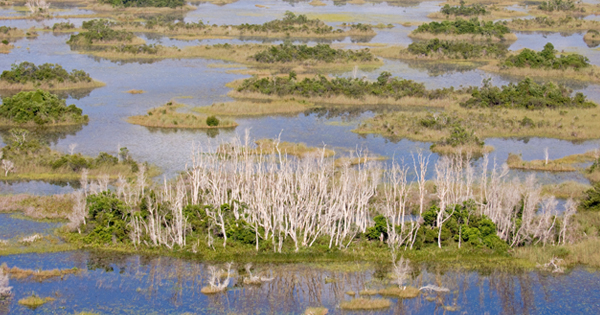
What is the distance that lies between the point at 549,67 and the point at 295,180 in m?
52.9

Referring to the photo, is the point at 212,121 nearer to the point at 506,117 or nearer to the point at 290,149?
the point at 290,149

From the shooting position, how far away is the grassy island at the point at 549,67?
3108 inches

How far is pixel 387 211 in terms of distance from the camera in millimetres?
34375

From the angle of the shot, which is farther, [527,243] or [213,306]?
[527,243]

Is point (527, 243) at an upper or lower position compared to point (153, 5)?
lower

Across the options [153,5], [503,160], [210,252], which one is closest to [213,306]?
[210,252]

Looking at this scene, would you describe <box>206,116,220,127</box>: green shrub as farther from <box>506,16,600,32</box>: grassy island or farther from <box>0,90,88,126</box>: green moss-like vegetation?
<box>506,16,600,32</box>: grassy island

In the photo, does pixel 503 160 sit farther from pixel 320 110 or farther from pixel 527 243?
pixel 320 110

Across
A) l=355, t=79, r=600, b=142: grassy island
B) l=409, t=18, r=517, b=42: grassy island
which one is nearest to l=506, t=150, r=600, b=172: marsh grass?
l=355, t=79, r=600, b=142: grassy island

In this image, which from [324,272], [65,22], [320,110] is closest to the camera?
[324,272]

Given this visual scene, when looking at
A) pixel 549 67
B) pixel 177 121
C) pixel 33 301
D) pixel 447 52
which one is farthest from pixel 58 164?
pixel 447 52

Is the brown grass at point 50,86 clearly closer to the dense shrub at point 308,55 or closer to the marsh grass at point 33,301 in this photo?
the dense shrub at point 308,55

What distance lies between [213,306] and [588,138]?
129 ft

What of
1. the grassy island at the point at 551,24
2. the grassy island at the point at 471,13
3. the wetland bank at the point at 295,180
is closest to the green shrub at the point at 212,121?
the wetland bank at the point at 295,180
